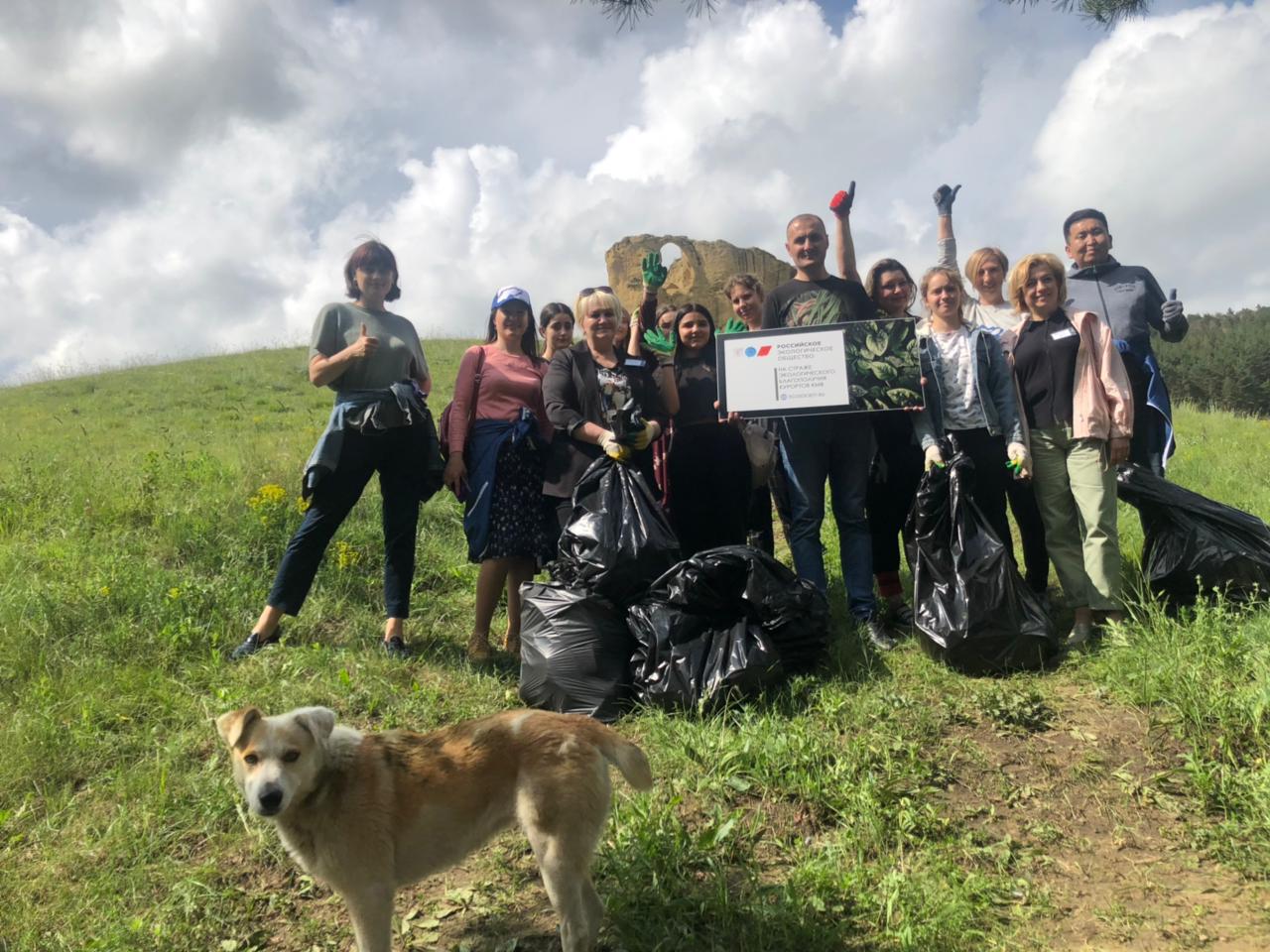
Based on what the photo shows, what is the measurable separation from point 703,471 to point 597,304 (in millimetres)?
1148

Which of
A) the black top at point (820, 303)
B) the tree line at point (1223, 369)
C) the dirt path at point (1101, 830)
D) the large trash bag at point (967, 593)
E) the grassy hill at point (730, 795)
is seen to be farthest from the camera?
the tree line at point (1223, 369)

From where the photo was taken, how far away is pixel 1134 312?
4.28 meters

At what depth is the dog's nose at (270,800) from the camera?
1.88m

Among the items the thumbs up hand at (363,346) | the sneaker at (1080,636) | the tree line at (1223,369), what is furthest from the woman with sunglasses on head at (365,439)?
the tree line at (1223,369)

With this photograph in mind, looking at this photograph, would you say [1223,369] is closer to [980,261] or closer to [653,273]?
[980,261]

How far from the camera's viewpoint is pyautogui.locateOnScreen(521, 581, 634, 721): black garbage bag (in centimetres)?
336

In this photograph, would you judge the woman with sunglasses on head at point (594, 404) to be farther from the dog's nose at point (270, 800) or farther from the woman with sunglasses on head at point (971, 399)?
the dog's nose at point (270, 800)

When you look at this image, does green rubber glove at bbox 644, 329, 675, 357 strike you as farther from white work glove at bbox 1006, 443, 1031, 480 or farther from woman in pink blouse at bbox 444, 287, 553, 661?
white work glove at bbox 1006, 443, 1031, 480

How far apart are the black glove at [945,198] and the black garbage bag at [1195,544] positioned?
2.32 meters

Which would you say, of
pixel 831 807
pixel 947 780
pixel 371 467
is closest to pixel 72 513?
pixel 371 467

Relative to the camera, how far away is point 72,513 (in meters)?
5.53

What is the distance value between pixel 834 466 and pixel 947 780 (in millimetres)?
1799

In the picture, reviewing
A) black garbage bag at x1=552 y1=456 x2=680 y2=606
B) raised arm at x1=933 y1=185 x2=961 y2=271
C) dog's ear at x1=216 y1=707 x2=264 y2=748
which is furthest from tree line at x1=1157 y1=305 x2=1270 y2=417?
dog's ear at x1=216 y1=707 x2=264 y2=748

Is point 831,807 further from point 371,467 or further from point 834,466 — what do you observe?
point 371,467
